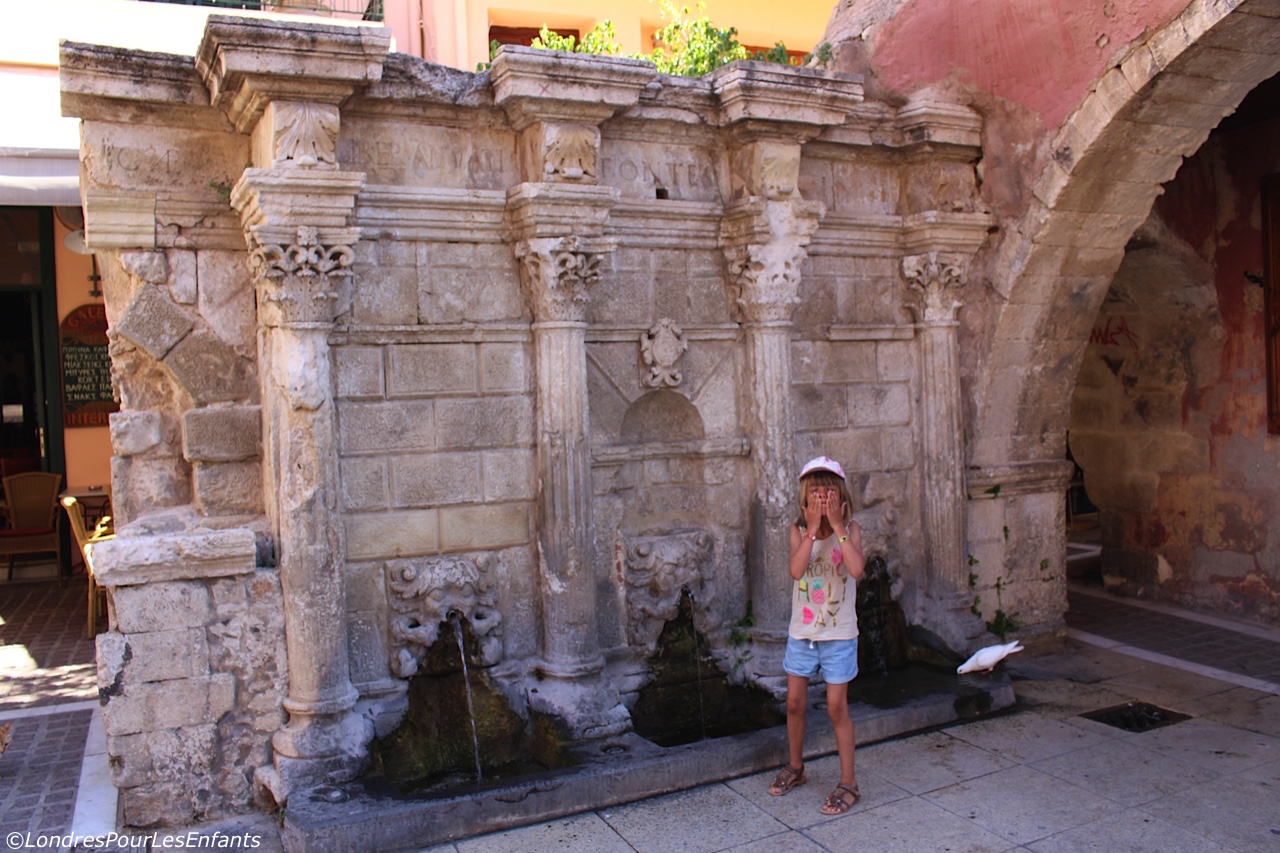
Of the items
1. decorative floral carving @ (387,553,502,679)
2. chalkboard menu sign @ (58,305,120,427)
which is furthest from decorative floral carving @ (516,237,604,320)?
chalkboard menu sign @ (58,305,120,427)

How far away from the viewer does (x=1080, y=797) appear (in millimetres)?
4648

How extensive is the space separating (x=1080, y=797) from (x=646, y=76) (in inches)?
152

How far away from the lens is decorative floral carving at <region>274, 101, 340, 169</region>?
4.58m

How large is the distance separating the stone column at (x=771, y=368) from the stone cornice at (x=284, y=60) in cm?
210

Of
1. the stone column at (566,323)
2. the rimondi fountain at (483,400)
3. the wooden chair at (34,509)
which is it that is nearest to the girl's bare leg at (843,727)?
the rimondi fountain at (483,400)

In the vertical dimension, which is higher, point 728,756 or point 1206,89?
point 1206,89

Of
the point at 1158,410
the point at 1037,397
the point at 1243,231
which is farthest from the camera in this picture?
the point at 1158,410

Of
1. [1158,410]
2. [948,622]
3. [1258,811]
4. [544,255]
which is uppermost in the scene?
[544,255]

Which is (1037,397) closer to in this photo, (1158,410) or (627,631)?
(1158,410)

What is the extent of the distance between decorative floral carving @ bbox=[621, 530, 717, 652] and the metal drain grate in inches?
86.7

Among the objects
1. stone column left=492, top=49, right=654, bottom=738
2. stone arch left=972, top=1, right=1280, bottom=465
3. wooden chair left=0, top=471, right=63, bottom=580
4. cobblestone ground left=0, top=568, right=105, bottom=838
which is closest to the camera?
cobblestone ground left=0, top=568, right=105, bottom=838

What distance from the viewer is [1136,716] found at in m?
5.71

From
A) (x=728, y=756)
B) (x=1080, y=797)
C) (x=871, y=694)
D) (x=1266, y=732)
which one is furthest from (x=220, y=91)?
(x=1266, y=732)

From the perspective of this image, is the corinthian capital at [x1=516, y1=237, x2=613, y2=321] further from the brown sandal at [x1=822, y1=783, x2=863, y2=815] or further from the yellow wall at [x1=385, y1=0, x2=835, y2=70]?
the yellow wall at [x1=385, y1=0, x2=835, y2=70]
